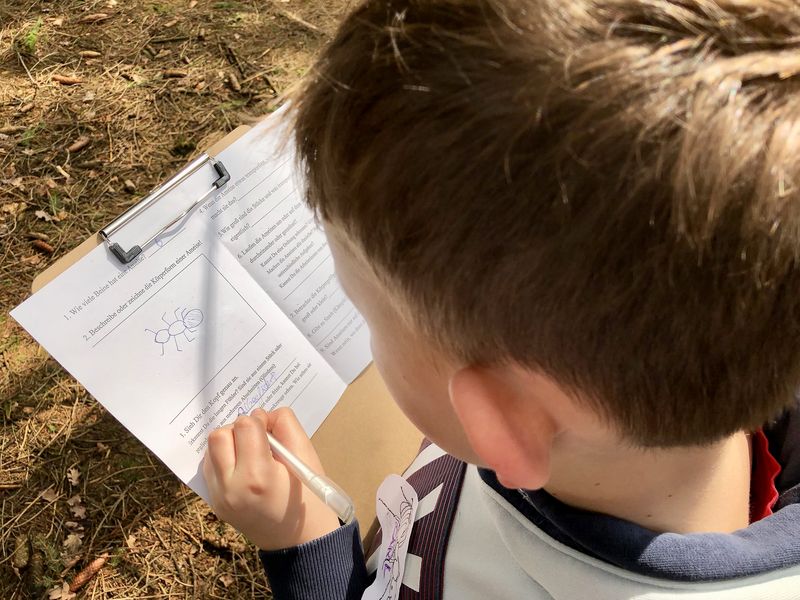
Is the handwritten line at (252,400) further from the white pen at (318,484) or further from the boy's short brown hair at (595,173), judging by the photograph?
the boy's short brown hair at (595,173)

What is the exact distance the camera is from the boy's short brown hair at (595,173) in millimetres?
385

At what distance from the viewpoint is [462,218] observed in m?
0.44

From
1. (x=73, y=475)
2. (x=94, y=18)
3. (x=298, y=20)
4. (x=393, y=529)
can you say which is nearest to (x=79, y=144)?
(x=94, y=18)

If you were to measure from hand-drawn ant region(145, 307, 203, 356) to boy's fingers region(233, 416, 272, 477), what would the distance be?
144mm

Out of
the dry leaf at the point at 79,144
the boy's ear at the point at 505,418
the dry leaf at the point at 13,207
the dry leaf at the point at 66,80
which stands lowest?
the boy's ear at the point at 505,418

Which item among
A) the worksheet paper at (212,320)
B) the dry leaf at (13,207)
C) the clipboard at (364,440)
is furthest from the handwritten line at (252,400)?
the dry leaf at (13,207)

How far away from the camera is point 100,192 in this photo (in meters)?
1.83

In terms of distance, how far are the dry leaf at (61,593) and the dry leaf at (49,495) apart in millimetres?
191

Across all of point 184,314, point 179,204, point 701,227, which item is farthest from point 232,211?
point 701,227

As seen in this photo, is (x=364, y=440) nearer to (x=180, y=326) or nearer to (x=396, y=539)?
(x=396, y=539)

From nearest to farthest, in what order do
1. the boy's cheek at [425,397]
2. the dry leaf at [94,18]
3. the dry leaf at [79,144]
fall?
the boy's cheek at [425,397] → the dry leaf at [79,144] → the dry leaf at [94,18]

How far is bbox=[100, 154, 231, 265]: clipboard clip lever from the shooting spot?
85cm

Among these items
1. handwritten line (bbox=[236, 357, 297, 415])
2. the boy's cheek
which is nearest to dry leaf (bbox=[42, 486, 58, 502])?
handwritten line (bbox=[236, 357, 297, 415])

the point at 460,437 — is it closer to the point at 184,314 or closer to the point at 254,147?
the point at 184,314
